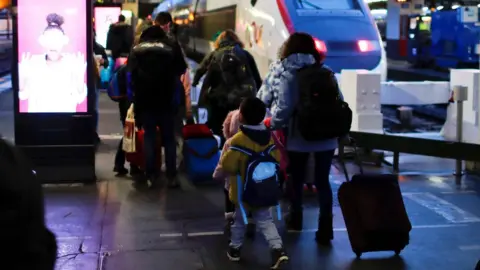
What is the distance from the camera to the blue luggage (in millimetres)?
8297

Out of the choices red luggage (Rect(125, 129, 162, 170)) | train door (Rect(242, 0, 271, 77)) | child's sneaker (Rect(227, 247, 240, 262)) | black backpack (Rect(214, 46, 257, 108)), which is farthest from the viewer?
train door (Rect(242, 0, 271, 77))

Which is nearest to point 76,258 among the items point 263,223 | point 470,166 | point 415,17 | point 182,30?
point 263,223

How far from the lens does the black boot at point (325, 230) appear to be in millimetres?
6078

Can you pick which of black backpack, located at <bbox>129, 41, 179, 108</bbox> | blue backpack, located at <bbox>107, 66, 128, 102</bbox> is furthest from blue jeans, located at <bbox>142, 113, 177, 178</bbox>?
blue backpack, located at <bbox>107, 66, 128, 102</bbox>

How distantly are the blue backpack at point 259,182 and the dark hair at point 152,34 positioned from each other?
2.81 m

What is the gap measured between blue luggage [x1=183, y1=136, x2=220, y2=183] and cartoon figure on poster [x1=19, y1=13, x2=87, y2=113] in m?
1.36

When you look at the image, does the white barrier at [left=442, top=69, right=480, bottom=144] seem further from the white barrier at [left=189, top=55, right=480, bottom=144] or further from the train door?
the train door

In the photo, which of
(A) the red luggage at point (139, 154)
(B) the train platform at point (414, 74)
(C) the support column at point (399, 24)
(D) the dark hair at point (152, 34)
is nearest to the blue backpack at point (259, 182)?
(D) the dark hair at point (152, 34)

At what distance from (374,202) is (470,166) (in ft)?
12.9

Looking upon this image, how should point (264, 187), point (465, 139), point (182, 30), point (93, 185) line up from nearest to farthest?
point (264, 187), point (93, 185), point (465, 139), point (182, 30)

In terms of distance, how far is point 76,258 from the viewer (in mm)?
5617

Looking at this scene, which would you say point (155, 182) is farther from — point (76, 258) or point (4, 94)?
point (4, 94)

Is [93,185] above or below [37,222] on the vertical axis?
below

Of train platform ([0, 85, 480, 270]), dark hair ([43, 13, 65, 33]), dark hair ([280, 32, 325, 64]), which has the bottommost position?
train platform ([0, 85, 480, 270])
